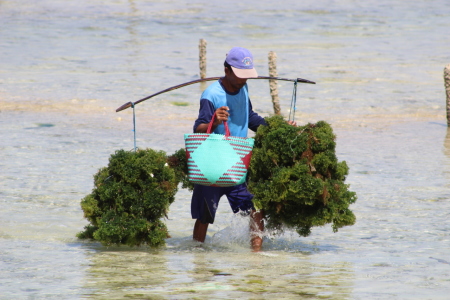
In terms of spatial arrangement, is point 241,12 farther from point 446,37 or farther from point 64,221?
point 64,221

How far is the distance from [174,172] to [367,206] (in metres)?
2.99

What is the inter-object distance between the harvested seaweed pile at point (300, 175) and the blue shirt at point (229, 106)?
0.54ft

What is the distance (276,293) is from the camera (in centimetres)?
451

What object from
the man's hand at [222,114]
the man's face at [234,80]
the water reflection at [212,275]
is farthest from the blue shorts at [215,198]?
the man's face at [234,80]

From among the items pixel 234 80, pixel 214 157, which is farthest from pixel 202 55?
pixel 214 157

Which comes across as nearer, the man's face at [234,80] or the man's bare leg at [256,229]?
the man's face at [234,80]

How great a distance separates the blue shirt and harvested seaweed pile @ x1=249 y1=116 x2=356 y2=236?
0.17 metres

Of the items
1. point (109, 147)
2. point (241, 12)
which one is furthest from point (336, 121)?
point (241, 12)

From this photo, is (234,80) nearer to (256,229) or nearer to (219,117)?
(219,117)

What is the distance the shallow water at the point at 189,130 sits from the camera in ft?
16.0

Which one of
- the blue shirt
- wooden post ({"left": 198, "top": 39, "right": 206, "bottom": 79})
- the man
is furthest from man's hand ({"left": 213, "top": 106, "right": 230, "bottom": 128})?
wooden post ({"left": 198, "top": 39, "right": 206, "bottom": 79})

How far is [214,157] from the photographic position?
515 cm

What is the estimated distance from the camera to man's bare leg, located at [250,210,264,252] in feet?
18.1

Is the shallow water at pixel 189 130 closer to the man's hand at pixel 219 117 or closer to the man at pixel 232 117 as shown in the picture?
the man at pixel 232 117
